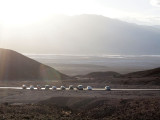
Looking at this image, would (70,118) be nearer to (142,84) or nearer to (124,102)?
(124,102)

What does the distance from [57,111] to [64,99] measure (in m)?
5.08

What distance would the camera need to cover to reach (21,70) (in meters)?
55.2

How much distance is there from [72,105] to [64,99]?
231 centimetres

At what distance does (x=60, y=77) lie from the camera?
55.5 m

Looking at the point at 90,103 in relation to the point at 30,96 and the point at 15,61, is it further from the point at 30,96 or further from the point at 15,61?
the point at 15,61

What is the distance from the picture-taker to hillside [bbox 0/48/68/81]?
5329 centimetres

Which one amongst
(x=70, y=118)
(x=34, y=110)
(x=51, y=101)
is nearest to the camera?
(x=70, y=118)

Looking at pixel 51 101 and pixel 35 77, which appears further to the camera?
pixel 35 77

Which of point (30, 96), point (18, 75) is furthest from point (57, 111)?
point (18, 75)

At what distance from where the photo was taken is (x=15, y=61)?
58.2 meters

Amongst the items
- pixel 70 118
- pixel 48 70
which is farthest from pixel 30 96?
pixel 48 70

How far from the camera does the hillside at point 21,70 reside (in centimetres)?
5329

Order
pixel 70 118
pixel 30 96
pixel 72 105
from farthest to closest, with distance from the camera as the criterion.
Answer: pixel 30 96 < pixel 72 105 < pixel 70 118

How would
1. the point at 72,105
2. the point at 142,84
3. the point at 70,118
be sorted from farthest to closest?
the point at 142,84 → the point at 72,105 → the point at 70,118
